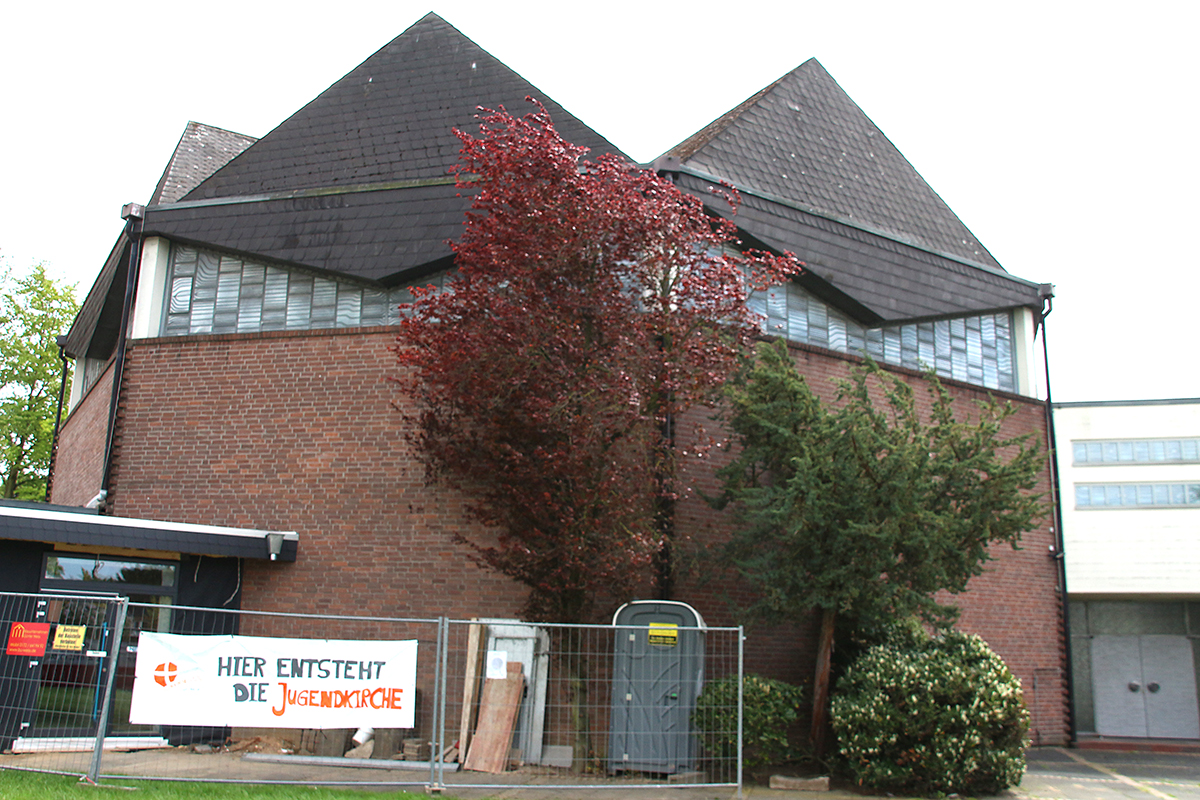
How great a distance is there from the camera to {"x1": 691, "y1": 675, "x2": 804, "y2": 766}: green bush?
1016cm

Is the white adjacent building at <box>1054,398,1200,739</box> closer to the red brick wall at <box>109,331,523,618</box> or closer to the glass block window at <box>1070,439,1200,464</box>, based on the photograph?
the glass block window at <box>1070,439,1200,464</box>

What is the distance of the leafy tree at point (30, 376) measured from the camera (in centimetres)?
2639

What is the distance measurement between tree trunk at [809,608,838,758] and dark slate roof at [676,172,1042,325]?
5.51 metres

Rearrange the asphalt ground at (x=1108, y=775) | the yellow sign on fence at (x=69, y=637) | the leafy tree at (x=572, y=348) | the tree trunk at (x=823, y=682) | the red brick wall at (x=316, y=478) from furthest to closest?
the red brick wall at (x=316, y=478) → the tree trunk at (x=823, y=682) → the asphalt ground at (x=1108, y=775) → the leafy tree at (x=572, y=348) → the yellow sign on fence at (x=69, y=637)

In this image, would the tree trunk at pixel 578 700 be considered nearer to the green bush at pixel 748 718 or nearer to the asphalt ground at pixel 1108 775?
the green bush at pixel 748 718

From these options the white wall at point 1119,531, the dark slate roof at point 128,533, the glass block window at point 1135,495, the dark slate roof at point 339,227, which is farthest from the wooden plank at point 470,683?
the glass block window at point 1135,495

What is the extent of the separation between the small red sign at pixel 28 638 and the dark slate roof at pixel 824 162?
10.2 meters

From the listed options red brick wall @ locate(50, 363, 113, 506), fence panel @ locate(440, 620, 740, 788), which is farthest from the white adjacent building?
red brick wall @ locate(50, 363, 113, 506)

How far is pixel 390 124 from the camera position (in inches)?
619

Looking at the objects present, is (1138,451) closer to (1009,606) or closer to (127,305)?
(1009,606)

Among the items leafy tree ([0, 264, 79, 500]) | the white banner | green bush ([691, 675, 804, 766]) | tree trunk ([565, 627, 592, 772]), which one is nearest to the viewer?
the white banner

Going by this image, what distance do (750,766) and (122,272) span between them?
12.7 metres

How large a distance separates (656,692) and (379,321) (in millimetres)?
6537

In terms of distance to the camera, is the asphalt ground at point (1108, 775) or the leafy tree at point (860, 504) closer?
the leafy tree at point (860, 504)
